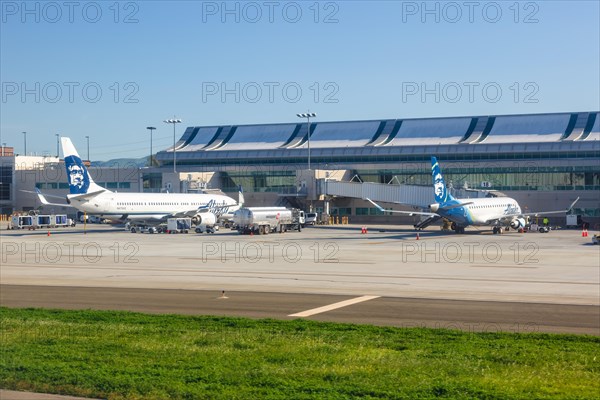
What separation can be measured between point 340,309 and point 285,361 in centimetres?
1089

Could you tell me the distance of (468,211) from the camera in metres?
82.0

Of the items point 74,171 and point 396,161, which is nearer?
point 74,171

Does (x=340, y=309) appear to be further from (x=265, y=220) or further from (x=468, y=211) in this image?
(x=265, y=220)

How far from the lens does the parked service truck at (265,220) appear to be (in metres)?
83.1

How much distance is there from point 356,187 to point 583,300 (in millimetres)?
77722

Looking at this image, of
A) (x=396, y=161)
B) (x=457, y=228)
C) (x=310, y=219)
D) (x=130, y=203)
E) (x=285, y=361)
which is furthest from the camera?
(x=396, y=161)

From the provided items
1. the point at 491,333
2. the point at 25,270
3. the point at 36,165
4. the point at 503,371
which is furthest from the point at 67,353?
the point at 36,165

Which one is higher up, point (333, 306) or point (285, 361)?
point (285, 361)

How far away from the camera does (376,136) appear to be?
134 m

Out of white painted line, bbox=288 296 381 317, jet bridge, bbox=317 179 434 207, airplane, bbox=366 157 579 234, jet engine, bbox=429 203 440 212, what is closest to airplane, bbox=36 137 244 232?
jet bridge, bbox=317 179 434 207

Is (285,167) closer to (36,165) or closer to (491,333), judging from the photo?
(36,165)

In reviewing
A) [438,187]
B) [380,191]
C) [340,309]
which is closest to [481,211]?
[438,187]

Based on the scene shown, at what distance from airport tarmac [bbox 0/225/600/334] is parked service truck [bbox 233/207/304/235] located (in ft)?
29.5

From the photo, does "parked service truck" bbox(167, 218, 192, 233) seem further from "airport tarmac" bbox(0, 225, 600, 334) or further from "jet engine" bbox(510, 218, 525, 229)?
"jet engine" bbox(510, 218, 525, 229)
